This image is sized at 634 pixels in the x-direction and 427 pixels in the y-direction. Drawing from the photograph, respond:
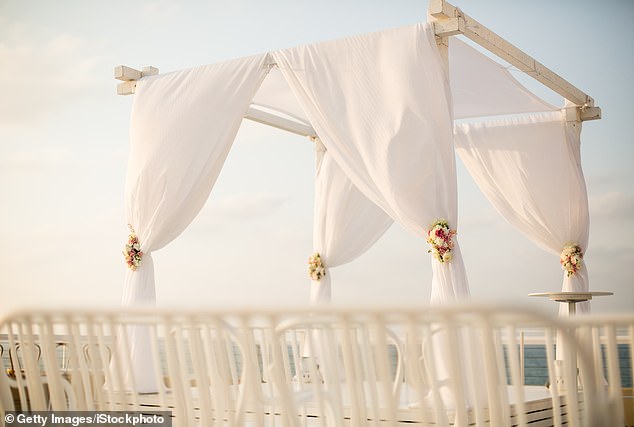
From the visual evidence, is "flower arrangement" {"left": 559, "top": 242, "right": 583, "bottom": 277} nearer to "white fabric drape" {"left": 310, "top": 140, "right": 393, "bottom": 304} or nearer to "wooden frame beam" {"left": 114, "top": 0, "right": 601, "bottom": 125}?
"wooden frame beam" {"left": 114, "top": 0, "right": 601, "bottom": 125}

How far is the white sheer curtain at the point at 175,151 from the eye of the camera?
5301mm

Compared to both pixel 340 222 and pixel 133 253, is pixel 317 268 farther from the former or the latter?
pixel 133 253

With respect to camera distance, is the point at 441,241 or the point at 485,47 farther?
the point at 485,47

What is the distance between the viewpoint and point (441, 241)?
14.9ft

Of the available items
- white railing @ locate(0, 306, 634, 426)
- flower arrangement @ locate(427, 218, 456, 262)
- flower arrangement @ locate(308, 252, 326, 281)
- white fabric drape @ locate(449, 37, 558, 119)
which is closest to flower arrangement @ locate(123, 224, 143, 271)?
flower arrangement @ locate(308, 252, 326, 281)

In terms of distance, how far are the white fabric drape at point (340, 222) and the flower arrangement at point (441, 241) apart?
2240 millimetres

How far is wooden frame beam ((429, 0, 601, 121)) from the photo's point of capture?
15.1 ft

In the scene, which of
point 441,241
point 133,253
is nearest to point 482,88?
point 441,241

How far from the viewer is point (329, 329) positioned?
2.13 m

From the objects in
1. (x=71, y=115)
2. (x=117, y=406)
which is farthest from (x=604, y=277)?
(x=117, y=406)

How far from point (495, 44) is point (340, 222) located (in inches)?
88.2

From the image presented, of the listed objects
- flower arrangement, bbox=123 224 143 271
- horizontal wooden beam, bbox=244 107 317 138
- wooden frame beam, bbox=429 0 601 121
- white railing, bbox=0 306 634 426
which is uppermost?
horizontal wooden beam, bbox=244 107 317 138

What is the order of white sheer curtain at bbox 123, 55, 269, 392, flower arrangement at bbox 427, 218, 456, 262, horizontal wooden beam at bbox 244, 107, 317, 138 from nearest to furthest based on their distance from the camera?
flower arrangement at bbox 427, 218, 456, 262, white sheer curtain at bbox 123, 55, 269, 392, horizontal wooden beam at bbox 244, 107, 317, 138

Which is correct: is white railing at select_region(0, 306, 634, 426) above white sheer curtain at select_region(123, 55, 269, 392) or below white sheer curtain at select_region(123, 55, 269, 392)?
below
